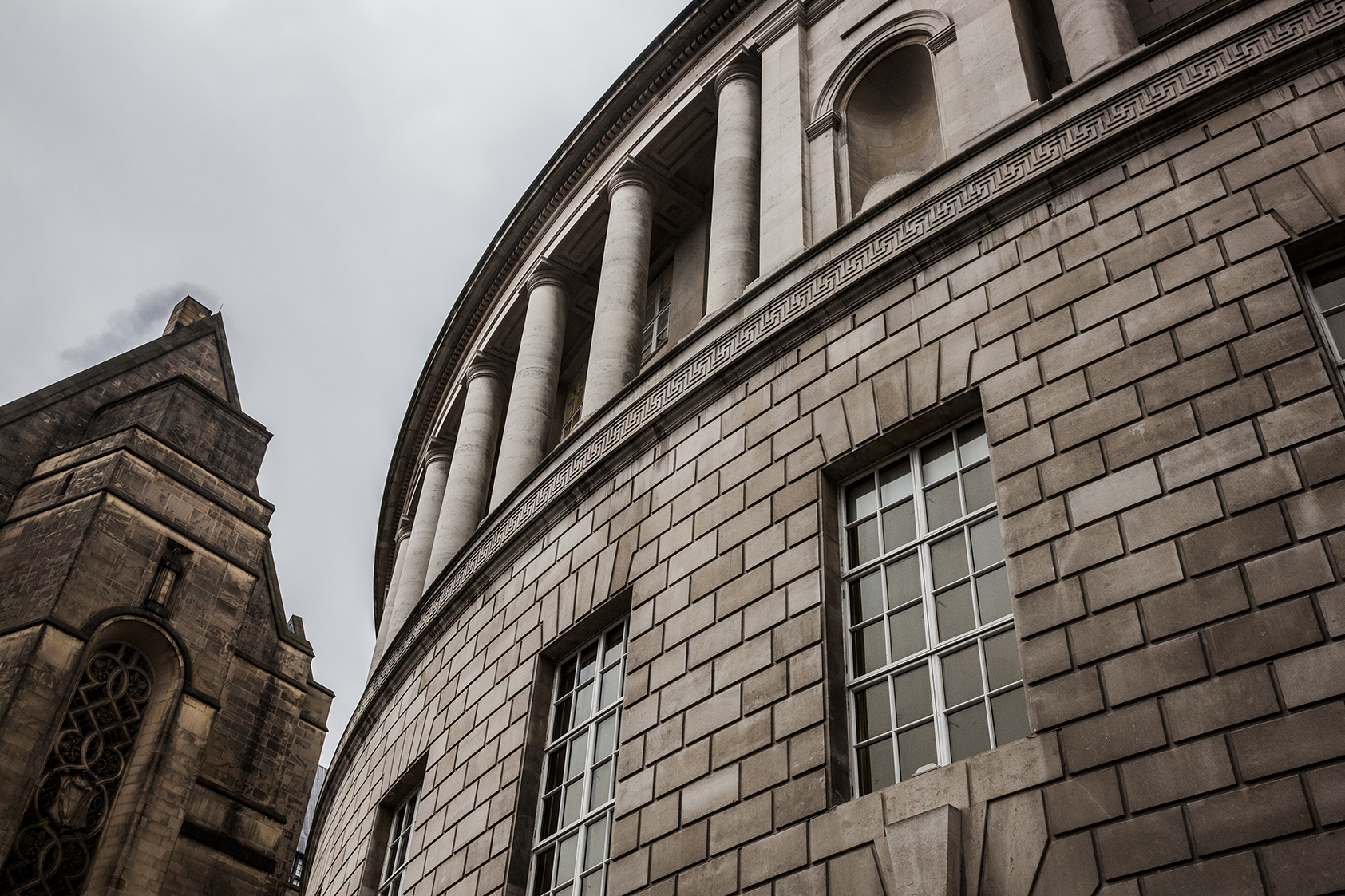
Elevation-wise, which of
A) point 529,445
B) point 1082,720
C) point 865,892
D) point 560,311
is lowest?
point 865,892

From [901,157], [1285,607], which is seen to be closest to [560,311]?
[901,157]

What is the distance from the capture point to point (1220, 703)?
728 centimetres

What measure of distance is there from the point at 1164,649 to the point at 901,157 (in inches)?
376

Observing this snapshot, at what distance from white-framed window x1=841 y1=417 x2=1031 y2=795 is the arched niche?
552cm

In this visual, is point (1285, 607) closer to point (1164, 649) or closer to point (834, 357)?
point (1164, 649)

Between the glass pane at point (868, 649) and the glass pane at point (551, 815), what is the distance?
4.02 metres

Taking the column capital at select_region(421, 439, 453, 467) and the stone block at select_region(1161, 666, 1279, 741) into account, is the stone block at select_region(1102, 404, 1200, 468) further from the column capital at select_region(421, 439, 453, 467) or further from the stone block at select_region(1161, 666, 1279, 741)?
the column capital at select_region(421, 439, 453, 467)

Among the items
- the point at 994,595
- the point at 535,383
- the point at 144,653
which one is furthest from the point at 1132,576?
the point at 144,653

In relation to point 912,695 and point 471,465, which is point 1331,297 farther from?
point 471,465

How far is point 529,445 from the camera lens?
19156mm

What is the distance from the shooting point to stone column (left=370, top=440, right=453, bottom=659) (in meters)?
22.5

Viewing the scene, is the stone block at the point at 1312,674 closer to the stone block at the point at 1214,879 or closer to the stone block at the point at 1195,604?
the stone block at the point at 1195,604

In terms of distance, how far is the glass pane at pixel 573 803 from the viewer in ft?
38.9

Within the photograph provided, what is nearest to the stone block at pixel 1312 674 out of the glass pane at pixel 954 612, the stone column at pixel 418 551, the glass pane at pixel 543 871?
the glass pane at pixel 954 612
